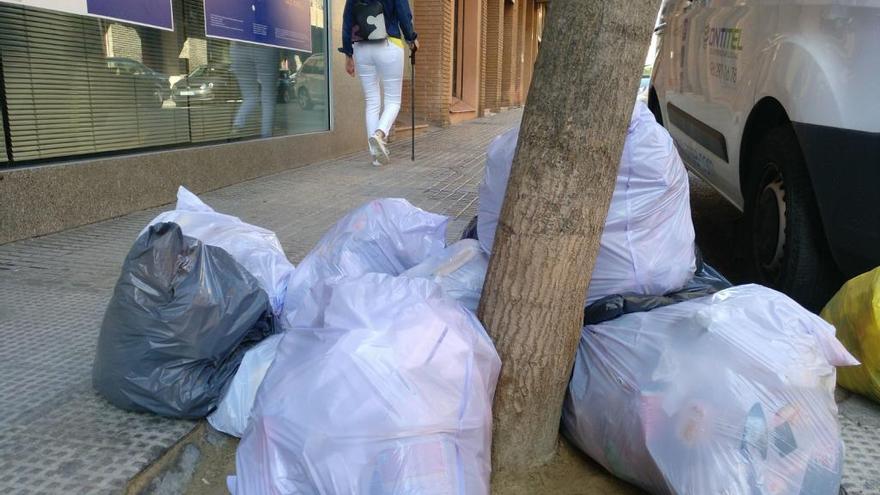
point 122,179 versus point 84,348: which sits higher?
point 122,179

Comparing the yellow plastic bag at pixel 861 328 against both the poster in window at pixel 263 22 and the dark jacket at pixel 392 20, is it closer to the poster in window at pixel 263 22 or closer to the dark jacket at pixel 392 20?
the poster in window at pixel 263 22

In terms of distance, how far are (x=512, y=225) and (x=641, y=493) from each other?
912 mm

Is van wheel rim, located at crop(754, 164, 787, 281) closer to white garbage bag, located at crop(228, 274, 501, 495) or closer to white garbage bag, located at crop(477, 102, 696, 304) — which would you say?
white garbage bag, located at crop(477, 102, 696, 304)

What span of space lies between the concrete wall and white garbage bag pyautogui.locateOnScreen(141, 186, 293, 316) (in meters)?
1.54

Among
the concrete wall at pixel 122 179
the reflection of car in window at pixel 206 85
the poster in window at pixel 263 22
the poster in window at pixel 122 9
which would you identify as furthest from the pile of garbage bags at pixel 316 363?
the poster in window at pixel 263 22

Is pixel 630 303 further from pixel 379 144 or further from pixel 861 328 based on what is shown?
pixel 379 144

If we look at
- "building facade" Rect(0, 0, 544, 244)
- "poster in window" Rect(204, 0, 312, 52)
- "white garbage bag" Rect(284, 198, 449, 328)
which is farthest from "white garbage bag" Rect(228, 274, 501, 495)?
"poster in window" Rect(204, 0, 312, 52)

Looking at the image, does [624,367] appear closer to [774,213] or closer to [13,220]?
[774,213]

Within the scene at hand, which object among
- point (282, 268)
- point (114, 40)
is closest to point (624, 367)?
point (282, 268)

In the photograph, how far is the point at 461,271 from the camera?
2531 millimetres

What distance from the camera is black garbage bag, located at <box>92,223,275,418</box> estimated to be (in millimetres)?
2207

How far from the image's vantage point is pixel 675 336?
2.03 metres

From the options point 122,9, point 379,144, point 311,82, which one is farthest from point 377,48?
point 122,9

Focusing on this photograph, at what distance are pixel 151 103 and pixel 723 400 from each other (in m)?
4.62
